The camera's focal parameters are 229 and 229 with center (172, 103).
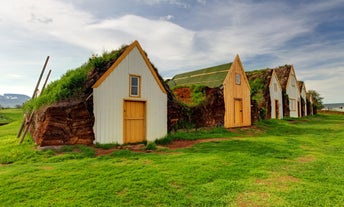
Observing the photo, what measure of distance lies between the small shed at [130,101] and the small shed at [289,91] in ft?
79.9

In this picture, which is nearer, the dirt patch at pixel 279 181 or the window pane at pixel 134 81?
the dirt patch at pixel 279 181

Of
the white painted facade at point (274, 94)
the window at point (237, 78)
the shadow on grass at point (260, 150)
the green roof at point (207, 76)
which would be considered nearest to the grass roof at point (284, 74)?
the white painted facade at point (274, 94)

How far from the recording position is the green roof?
19.3m

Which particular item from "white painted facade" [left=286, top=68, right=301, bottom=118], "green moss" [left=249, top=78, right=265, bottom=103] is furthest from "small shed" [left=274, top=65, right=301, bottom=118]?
"green moss" [left=249, top=78, right=265, bottom=103]

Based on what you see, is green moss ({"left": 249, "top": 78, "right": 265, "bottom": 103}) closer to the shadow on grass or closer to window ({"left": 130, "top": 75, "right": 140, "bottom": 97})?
the shadow on grass

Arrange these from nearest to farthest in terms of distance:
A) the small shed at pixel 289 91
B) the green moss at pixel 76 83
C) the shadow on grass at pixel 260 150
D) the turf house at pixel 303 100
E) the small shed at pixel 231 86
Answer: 1. the shadow on grass at pixel 260 150
2. the green moss at pixel 76 83
3. the small shed at pixel 231 86
4. the small shed at pixel 289 91
5. the turf house at pixel 303 100

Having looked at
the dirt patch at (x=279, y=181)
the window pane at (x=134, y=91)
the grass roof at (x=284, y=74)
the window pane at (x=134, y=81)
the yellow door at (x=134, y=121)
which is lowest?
the dirt patch at (x=279, y=181)

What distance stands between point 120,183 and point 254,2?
12.0 metres

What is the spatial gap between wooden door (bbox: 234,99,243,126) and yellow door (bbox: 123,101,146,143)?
10.1 m

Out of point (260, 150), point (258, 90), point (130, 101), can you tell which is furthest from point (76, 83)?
point (258, 90)

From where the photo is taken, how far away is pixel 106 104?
10984 mm

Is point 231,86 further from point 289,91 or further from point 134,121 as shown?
point 289,91

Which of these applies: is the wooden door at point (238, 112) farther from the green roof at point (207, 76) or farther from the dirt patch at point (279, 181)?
the dirt patch at point (279, 181)

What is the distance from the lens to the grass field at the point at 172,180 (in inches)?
181
